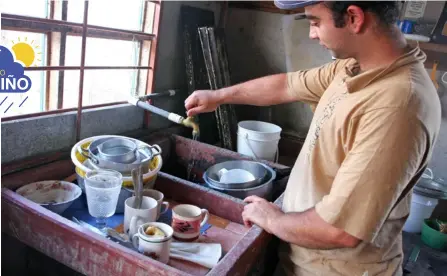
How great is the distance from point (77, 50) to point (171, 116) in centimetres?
49

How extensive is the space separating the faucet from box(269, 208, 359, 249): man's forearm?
2.25 ft

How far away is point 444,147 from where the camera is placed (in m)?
2.56

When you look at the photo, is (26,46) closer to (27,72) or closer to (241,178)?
(27,72)

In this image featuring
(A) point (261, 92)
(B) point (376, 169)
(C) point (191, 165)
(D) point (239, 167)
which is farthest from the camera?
(C) point (191, 165)

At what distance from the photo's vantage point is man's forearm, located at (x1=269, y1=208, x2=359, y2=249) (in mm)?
909

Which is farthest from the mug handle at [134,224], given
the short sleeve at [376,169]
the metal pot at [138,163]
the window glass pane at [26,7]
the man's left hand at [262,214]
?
the window glass pane at [26,7]

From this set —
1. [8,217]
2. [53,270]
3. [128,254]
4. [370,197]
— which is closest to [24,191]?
[8,217]

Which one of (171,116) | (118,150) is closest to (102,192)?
(118,150)

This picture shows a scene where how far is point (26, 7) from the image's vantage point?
1296 mm

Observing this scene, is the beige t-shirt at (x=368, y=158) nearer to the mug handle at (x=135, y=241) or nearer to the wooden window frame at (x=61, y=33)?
the mug handle at (x=135, y=241)

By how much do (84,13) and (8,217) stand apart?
2.69 ft

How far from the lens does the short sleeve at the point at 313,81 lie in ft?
4.28

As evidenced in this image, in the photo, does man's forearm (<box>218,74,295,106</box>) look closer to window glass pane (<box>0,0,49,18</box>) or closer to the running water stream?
the running water stream

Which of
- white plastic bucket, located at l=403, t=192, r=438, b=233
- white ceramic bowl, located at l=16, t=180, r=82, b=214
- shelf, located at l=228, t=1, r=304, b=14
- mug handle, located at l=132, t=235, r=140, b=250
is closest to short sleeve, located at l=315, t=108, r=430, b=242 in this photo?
mug handle, located at l=132, t=235, r=140, b=250
